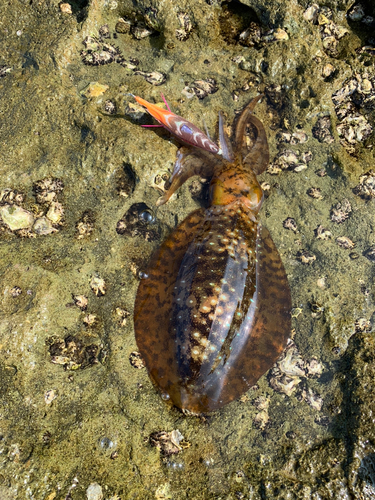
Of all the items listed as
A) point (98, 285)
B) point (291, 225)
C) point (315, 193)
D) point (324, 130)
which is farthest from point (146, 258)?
point (324, 130)

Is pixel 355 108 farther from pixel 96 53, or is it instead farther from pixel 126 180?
pixel 96 53

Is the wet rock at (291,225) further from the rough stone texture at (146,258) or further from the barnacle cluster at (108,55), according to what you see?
the barnacle cluster at (108,55)

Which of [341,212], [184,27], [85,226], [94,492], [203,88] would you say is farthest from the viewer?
[184,27]

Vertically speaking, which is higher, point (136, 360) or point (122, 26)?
point (122, 26)

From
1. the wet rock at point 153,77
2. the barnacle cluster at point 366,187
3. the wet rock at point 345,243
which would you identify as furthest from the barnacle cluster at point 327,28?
the wet rock at point 345,243

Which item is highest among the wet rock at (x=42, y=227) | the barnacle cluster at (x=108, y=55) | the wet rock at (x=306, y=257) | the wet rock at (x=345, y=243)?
the barnacle cluster at (x=108, y=55)

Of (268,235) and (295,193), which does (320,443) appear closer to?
(268,235)
